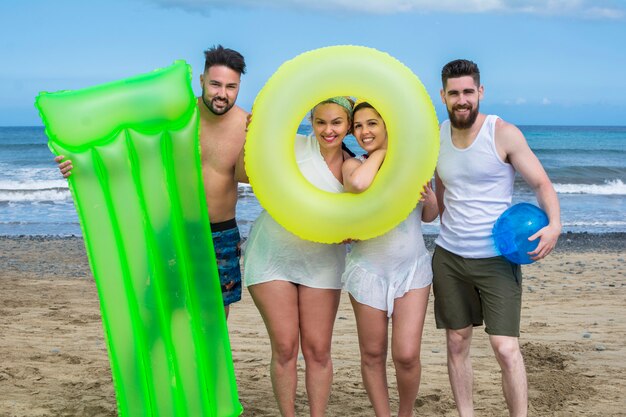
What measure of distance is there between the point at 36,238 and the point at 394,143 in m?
8.84

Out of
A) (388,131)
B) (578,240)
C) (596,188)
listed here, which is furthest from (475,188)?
(596,188)

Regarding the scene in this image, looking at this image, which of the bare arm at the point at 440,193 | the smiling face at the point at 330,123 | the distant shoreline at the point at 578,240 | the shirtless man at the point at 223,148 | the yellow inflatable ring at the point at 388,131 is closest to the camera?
the yellow inflatable ring at the point at 388,131

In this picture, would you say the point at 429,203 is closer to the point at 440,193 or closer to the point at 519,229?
the point at 440,193

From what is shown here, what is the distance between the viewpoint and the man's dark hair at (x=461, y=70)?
3459mm

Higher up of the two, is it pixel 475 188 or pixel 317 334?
pixel 475 188

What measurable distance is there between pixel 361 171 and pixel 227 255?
990 millimetres

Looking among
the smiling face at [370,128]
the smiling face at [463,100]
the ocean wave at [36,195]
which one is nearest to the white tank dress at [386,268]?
the smiling face at [370,128]

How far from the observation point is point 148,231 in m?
3.51

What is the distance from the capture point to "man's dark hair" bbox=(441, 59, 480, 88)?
3.46 metres

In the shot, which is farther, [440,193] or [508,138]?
[440,193]

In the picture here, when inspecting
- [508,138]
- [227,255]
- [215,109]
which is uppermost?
[215,109]

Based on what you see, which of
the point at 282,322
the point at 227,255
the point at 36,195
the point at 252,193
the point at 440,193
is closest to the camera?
the point at 282,322

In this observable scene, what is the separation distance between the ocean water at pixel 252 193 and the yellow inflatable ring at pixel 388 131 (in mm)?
8024

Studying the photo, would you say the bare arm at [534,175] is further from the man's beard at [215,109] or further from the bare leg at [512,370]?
the man's beard at [215,109]
